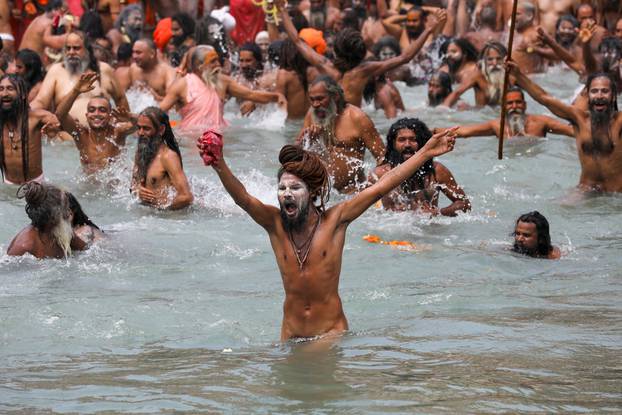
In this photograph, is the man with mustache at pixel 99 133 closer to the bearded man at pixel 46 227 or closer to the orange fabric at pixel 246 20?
the bearded man at pixel 46 227

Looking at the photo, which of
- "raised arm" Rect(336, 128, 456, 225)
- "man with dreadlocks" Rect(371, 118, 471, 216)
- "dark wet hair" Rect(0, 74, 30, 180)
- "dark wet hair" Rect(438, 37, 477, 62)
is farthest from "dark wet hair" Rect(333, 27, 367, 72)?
"raised arm" Rect(336, 128, 456, 225)

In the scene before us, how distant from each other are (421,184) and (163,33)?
811cm

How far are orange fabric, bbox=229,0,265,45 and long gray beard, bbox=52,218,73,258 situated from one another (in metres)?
9.46

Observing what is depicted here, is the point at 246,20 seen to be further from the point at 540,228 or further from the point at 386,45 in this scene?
the point at 540,228

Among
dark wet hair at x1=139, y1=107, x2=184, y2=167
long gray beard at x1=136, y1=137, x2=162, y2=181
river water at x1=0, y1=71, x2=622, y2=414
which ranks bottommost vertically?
river water at x1=0, y1=71, x2=622, y2=414

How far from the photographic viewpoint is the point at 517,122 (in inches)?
524

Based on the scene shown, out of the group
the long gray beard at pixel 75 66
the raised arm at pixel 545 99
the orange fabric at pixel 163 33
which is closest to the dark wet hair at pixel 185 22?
the orange fabric at pixel 163 33

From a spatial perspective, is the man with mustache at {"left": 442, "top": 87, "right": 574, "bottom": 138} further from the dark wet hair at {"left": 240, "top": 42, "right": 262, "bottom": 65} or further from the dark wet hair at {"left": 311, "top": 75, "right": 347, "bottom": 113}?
the dark wet hair at {"left": 240, "top": 42, "right": 262, "bottom": 65}

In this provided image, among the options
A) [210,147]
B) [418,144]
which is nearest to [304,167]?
[210,147]

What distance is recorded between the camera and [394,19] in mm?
19031

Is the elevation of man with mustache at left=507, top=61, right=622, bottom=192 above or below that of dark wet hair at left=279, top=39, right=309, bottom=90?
below

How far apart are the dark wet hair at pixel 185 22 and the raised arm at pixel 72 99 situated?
20.2 ft

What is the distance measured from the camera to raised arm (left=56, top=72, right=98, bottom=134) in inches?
436

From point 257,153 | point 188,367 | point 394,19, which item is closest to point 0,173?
point 257,153
